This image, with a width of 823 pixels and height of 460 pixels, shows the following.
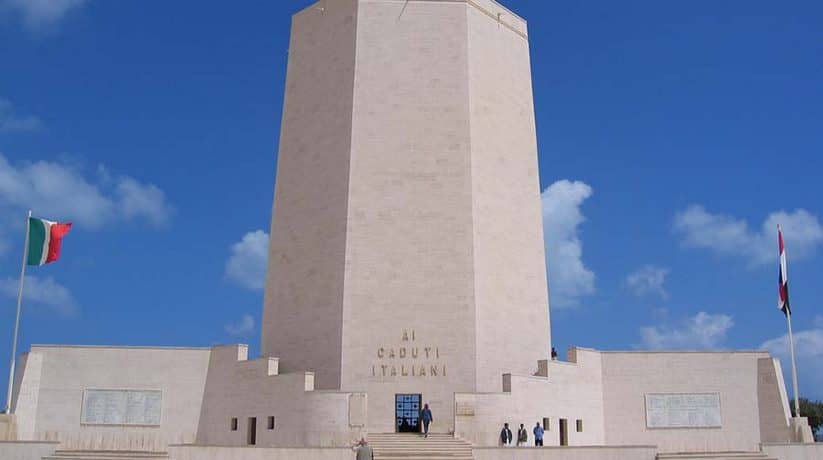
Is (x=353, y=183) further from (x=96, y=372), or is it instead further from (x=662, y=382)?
(x=662, y=382)

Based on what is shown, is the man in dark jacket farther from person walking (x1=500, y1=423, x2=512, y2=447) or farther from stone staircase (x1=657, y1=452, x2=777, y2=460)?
stone staircase (x1=657, y1=452, x2=777, y2=460)

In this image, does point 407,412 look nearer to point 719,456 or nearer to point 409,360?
point 409,360

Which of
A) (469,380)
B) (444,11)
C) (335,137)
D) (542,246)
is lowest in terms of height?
(469,380)

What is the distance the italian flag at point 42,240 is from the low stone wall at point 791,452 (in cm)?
2129

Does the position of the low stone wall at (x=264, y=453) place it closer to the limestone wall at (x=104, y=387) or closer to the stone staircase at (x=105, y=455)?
the stone staircase at (x=105, y=455)

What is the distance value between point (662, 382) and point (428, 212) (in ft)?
30.3

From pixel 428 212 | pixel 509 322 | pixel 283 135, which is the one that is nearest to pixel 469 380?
pixel 509 322

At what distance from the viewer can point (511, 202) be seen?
1125 inches

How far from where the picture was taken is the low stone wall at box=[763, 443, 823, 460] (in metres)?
22.4

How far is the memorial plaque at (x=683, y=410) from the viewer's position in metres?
27.6

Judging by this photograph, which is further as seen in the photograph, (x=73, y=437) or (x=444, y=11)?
(x=444, y=11)

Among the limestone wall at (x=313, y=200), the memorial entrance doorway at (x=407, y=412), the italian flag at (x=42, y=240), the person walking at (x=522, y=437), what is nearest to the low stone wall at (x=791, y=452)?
the person walking at (x=522, y=437)

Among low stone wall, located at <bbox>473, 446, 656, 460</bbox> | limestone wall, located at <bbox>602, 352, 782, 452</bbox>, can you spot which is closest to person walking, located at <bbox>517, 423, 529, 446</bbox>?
low stone wall, located at <bbox>473, 446, 656, 460</bbox>

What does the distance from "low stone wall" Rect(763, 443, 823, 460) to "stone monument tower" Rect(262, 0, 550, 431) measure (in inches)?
298
